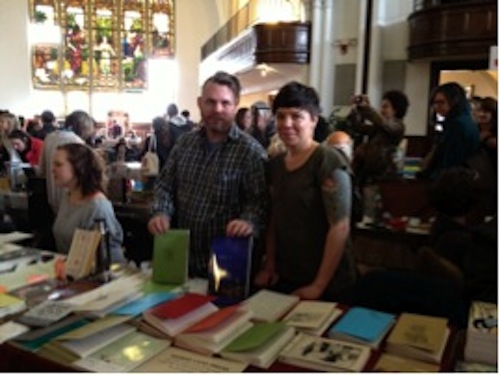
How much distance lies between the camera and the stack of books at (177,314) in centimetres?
181

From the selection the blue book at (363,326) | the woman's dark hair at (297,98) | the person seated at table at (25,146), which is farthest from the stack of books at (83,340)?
the person seated at table at (25,146)

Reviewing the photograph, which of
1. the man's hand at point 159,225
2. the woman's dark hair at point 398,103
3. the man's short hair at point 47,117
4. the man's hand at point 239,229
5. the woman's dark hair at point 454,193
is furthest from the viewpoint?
the man's short hair at point 47,117

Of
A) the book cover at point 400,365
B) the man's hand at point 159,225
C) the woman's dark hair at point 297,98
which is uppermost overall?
the woman's dark hair at point 297,98

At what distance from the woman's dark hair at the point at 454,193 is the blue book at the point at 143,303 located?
137 cm

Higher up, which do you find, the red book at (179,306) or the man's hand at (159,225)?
the man's hand at (159,225)

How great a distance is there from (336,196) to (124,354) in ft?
3.20

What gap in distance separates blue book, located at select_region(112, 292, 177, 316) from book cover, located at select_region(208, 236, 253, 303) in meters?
0.19

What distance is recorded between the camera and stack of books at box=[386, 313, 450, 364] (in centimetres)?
168

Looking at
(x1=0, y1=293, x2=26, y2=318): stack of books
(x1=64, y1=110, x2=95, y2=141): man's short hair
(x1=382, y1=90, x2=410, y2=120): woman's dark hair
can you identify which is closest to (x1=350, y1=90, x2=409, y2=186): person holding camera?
(x1=382, y1=90, x2=410, y2=120): woman's dark hair

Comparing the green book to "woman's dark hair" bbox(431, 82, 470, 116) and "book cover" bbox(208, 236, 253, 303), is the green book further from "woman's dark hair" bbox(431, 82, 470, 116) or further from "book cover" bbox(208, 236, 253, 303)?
"woman's dark hair" bbox(431, 82, 470, 116)

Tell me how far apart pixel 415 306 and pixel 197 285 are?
2.91 ft

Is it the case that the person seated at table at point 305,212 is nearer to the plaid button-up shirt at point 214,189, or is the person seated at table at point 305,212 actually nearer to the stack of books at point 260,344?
the plaid button-up shirt at point 214,189

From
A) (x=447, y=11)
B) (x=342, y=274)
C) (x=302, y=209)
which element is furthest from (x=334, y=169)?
(x=447, y=11)

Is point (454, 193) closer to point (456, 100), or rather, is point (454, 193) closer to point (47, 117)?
point (456, 100)
